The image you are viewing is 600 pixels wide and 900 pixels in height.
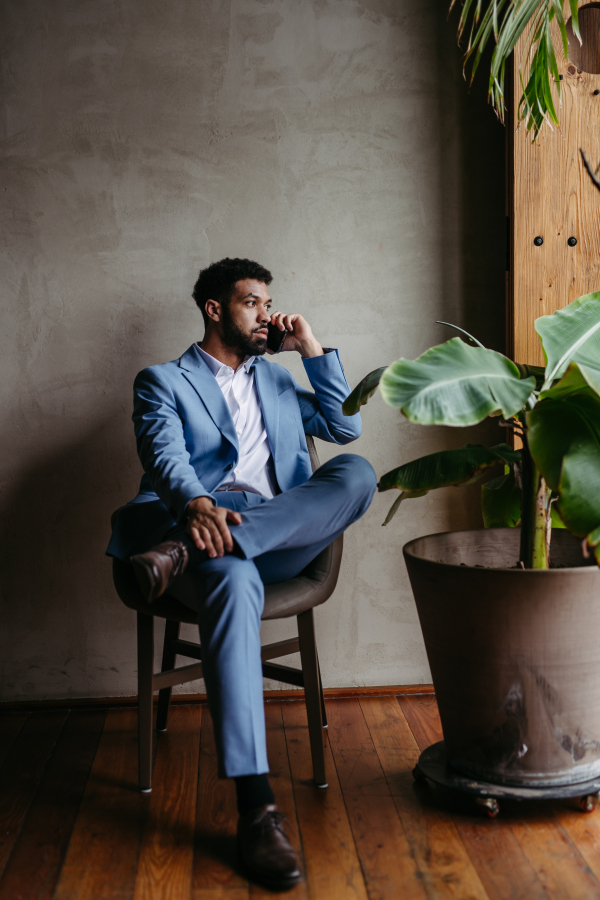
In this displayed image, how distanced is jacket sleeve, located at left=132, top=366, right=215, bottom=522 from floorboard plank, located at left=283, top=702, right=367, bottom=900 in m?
0.76

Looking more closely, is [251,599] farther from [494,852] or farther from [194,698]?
[194,698]

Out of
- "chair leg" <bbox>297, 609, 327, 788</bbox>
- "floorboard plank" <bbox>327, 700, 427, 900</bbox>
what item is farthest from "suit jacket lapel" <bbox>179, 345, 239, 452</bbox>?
"floorboard plank" <bbox>327, 700, 427, 900</bbox>

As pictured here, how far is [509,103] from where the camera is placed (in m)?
2.14

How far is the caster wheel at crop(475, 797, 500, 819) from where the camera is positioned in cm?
152

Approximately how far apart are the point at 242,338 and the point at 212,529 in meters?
0.80

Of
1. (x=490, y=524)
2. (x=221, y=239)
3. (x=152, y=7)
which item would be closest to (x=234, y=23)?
(x=152, y=7)

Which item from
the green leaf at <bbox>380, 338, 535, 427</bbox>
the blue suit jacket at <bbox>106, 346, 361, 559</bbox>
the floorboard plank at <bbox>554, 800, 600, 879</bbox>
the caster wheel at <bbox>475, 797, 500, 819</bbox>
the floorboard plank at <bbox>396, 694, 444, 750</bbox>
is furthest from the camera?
the floorboard plank at <bbox>396, 694, 444, 750</bbox>

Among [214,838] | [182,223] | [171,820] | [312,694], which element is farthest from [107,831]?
[182,223]

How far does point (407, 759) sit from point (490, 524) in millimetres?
689

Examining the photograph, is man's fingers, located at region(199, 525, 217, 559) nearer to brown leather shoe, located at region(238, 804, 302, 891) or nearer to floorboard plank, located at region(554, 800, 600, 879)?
brown leather shoe, located at region(238, 804, 302, 891)

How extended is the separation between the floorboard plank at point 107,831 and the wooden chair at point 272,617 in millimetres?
98

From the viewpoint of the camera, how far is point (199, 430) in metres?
1.97

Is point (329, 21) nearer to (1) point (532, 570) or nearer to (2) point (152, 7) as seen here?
(2) point (152, 7)

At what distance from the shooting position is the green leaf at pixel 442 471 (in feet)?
5.08
